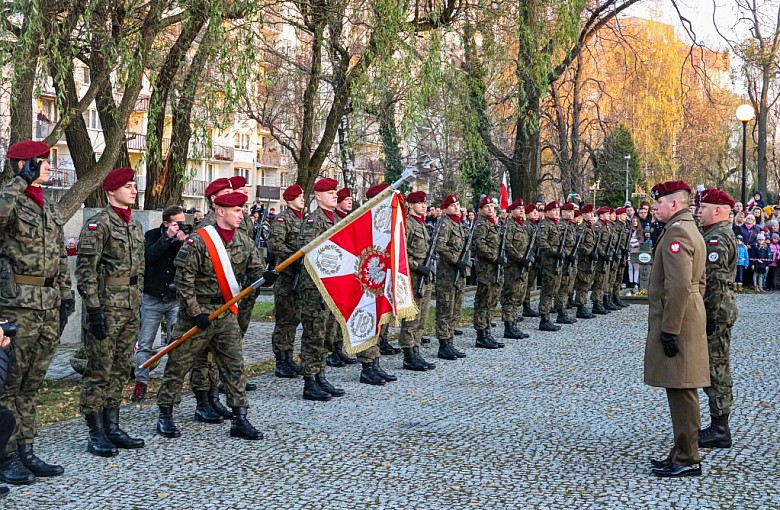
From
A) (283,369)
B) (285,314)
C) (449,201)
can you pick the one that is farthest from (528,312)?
(283,369)

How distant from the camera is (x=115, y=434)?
7355 mm

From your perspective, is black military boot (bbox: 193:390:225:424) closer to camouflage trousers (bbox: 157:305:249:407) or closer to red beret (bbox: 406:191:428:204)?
camouflage trousers (bbox: 157:305:249:407)

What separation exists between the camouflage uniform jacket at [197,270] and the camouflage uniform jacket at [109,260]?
34 cm

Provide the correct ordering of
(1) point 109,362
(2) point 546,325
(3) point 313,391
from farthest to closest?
(2) point 546,325
(3) point 313,391
(1) point 109,362

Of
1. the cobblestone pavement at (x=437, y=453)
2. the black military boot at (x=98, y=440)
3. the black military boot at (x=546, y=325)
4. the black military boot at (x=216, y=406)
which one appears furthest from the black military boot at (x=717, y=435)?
the black military boot at (x=546, y=325)

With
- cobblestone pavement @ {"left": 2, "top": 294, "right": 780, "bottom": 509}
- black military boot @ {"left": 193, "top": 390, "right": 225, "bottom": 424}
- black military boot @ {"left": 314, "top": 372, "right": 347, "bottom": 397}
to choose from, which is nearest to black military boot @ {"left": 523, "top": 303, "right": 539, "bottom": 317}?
cobblestone pavement @ {"left": 2, "top": 294, "right": 780, "bottom": 509}

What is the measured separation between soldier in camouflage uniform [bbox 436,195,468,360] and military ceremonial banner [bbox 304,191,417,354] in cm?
241

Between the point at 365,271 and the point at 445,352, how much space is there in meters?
3.18

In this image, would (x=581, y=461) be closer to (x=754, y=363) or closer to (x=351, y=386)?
(x=351, y=386)

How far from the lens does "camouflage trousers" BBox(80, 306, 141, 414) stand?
7.30 meters

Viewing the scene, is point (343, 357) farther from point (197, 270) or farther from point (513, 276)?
point (197, 270)

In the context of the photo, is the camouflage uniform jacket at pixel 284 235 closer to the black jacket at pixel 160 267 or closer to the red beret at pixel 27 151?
the black jacket at pixel 160 267

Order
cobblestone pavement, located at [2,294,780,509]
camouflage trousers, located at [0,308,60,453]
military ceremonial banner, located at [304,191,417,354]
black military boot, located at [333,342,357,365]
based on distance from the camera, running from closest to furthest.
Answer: cobblestone pavement, located at [2,294,780,509], camouflage trousers, located at [0,308,60,453], military ceremonial banner, located at [304,191,417,354], black military boot, located at [333,342,357,365]

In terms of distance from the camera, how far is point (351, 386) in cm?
1031
